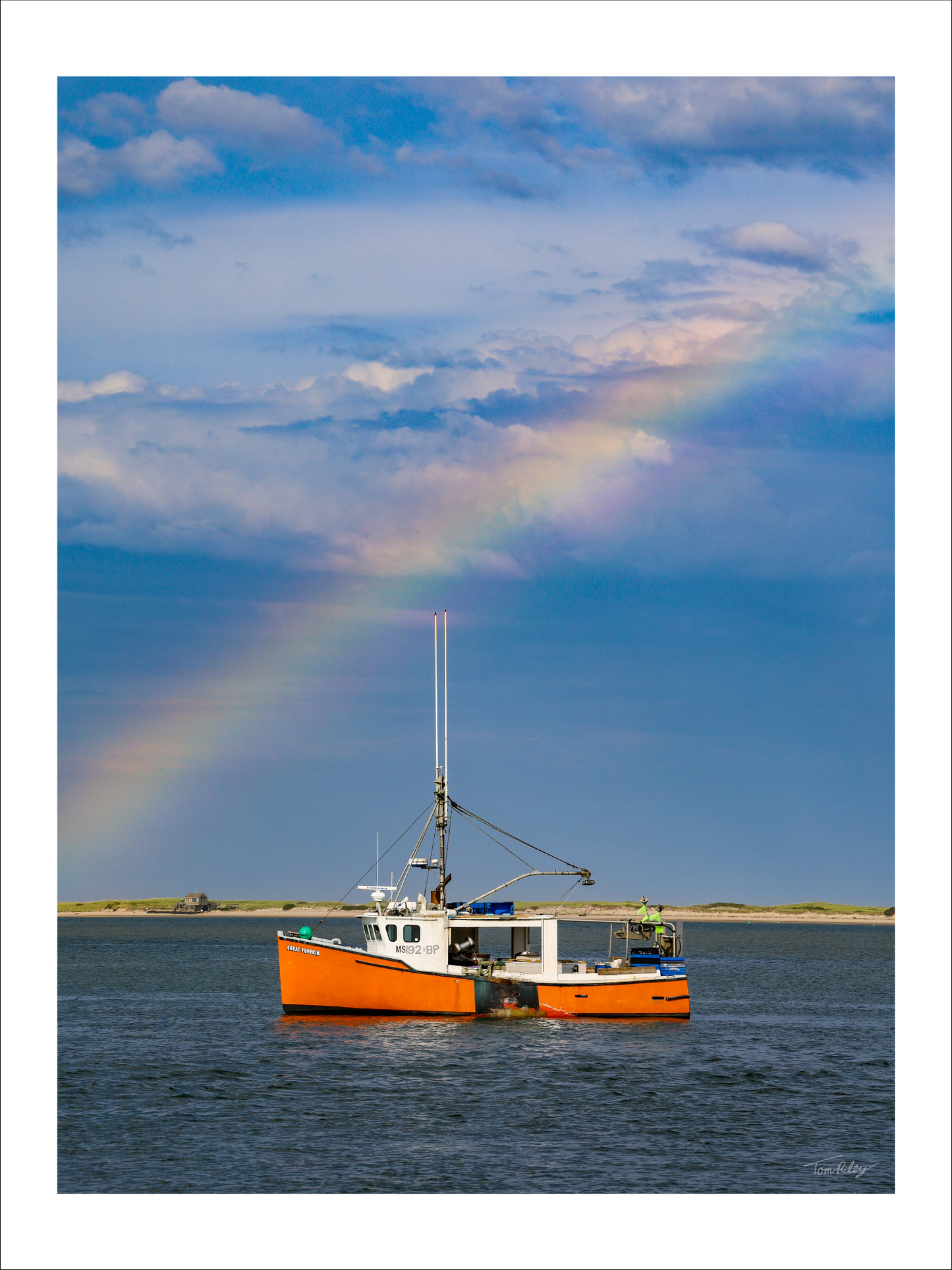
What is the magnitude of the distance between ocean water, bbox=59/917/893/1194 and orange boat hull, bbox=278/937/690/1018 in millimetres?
875

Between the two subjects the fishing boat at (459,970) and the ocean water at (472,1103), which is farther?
the fishing boat at (459,970)

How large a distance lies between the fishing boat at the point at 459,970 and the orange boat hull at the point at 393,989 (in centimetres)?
4

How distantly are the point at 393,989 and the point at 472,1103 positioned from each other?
46.3 feet

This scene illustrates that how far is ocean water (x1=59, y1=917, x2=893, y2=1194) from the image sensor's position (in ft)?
98.8

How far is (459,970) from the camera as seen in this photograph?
5325cm

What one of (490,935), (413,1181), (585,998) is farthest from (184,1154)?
(490,935)

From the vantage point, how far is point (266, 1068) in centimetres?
4547

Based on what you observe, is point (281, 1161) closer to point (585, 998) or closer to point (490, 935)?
point (585, 998)

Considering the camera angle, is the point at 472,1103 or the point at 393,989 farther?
the point at 393,989

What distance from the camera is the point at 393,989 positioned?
52375 mm

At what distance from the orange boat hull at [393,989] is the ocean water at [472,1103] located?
0.87 meters

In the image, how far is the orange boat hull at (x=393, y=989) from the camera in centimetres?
5228

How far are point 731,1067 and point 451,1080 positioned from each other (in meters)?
11.2

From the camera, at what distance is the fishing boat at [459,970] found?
172ft
